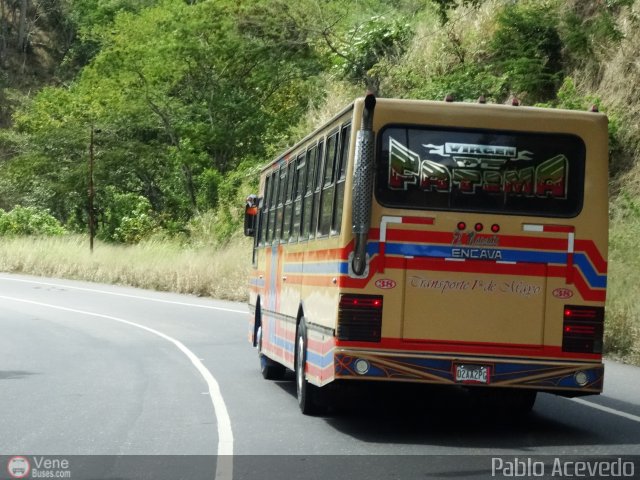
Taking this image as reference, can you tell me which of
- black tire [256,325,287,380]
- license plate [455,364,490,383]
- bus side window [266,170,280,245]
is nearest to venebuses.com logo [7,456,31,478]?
license plate [455,364,490,383]

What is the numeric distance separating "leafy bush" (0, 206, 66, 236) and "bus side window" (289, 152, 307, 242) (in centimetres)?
4577

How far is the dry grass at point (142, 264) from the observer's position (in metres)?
36.2

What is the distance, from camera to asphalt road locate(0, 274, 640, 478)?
10.4 metres

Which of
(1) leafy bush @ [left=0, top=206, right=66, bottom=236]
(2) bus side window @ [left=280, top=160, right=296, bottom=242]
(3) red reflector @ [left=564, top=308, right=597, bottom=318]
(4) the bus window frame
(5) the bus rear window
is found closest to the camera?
(3) red reflector @ [left=564, top=308, right=597, bottom=318]

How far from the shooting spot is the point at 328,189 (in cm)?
1268

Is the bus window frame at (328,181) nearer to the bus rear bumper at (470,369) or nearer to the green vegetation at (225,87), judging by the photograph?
the bus rear bumper at (470,369)

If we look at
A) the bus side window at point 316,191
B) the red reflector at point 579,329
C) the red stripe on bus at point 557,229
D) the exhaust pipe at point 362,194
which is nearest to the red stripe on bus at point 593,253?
the red stripe on bus at point 557,229

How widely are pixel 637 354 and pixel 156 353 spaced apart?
6927 millimetres

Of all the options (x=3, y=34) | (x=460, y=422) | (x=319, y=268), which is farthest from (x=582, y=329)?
(x=3, y=34)

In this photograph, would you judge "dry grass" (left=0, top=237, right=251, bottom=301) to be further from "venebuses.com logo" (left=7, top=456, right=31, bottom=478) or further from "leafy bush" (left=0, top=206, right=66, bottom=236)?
"venebuses.com logo" (left=7, top=456, right=31, bottom=478)

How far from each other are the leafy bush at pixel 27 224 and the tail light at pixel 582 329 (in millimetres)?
49687

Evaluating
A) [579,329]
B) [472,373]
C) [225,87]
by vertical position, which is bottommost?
[472,373]

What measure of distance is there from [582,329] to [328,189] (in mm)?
2790

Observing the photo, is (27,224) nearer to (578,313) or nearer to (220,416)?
(220,416)
